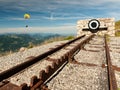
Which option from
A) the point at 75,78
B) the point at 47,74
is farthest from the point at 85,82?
the point at 47,74

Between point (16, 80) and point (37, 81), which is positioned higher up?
point (37, 81)

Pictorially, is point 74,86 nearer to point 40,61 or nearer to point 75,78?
point 75,78

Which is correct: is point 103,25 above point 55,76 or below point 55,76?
above

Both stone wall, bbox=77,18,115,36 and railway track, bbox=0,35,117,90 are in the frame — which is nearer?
railway track, bbox=0,35,117,90

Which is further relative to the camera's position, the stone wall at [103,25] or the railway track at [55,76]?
the stone wall at [103,25]

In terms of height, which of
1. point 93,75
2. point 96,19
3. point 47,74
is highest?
point 96,19

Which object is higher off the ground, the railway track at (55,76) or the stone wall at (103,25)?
the stone wall at (103,25)

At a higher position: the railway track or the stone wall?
the stone wall

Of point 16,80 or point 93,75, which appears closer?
point 16,80

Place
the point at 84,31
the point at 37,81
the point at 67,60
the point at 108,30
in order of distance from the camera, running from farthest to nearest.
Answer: the point at 84,31 → the point at 108,30 → the point at 67,60 → the point at 37,81

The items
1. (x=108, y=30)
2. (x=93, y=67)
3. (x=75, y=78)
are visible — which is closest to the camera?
(x=75, y=78)

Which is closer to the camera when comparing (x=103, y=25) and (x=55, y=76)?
(x=55, y=76)
